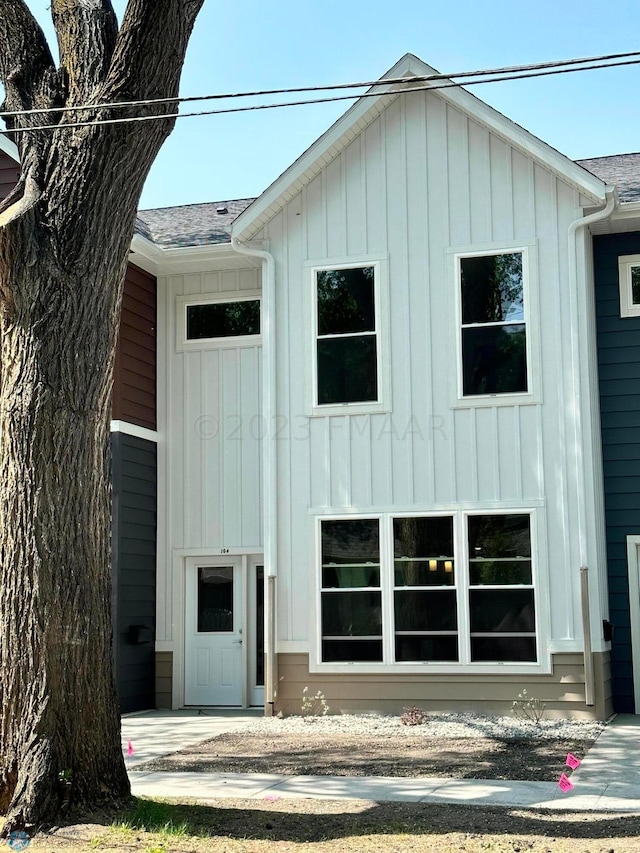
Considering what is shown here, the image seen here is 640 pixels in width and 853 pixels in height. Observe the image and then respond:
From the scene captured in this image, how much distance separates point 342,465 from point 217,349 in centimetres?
305

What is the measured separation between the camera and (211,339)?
1486 cm

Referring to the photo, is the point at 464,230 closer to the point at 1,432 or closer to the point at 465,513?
the point at 465,513

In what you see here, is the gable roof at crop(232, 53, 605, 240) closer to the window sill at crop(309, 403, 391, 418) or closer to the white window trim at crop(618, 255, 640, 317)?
the white window trim at crop(618, 255, 640, 317)

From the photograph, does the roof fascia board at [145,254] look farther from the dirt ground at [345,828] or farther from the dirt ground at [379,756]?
the dirt ground at [345,828]

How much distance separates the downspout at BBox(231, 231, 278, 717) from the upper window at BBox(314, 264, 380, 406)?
1.92 ft

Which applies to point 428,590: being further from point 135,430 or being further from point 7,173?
point 7,173

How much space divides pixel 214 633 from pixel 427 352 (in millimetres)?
4994

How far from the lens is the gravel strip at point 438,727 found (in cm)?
1098

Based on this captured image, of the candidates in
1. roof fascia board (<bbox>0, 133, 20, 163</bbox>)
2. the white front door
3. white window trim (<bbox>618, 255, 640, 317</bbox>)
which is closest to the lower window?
the white front door

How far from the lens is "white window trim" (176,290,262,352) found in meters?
14.7

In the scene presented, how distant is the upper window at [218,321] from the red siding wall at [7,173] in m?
2.85

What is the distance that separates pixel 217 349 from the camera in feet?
48.7

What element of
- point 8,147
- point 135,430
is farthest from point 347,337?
point 8,147

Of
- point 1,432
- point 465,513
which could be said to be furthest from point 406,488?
point 1,432
